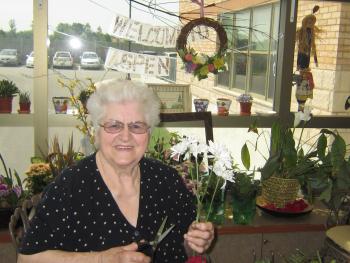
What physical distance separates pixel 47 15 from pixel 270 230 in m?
1.67

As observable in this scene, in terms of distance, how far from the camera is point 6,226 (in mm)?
1875

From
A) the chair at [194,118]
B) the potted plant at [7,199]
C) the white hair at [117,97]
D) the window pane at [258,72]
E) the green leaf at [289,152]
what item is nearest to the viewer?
the white hair at [117,97]

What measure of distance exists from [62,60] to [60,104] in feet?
0.85

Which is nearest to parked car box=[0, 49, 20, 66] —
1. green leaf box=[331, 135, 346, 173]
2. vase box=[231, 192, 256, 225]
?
vase box=[231, 192, 256, 225]

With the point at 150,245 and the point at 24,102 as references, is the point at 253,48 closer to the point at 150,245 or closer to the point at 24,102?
the point at 24,102

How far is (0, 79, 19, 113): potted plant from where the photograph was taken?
7.54 feet

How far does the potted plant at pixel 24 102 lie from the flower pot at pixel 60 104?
0.15 m

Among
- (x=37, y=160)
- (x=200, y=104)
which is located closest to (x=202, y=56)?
(x=200, y=104)

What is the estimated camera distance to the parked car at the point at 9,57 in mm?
2336

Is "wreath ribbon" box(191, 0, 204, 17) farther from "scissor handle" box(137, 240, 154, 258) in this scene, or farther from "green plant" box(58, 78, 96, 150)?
"scissor handle" box(137, 240, 154, 258)

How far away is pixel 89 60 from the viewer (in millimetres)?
2416

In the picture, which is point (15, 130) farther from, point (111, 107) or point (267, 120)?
point (267, 120)

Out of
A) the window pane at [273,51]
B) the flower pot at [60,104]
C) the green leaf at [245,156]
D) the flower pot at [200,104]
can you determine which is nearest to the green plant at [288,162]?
the green leaf at [245,156]

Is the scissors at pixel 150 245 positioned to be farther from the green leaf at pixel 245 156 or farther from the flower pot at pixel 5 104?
the flower pot at pixel 5 104
